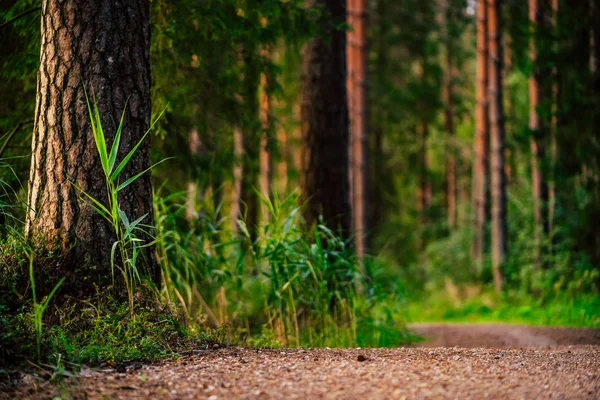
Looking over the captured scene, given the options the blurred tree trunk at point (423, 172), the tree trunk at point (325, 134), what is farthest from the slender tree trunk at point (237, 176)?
the blurred tree trunk at point (423, 172)

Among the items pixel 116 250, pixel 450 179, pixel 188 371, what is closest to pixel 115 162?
pixel 116 250

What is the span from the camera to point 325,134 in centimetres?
882

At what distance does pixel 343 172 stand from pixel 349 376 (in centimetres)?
530

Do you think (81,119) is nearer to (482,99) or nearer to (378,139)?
(482,99)

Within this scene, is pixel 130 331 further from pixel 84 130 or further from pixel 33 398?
pixel 84 130

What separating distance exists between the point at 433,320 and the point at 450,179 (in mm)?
14633

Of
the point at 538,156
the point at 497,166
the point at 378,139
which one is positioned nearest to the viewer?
the point at 538,156

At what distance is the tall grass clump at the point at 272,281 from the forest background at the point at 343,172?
0.09ft

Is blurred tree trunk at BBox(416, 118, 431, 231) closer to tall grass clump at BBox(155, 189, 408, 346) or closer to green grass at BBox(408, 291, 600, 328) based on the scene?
green grass at BBox(408, 291, 600, 328)

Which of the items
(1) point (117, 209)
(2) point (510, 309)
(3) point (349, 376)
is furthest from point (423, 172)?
(3) point (349, 376)

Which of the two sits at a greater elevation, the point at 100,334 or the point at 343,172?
the point at 343,172

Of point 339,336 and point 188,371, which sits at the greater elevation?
point 188,371

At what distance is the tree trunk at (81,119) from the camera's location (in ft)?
15.1

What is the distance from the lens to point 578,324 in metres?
9.56
